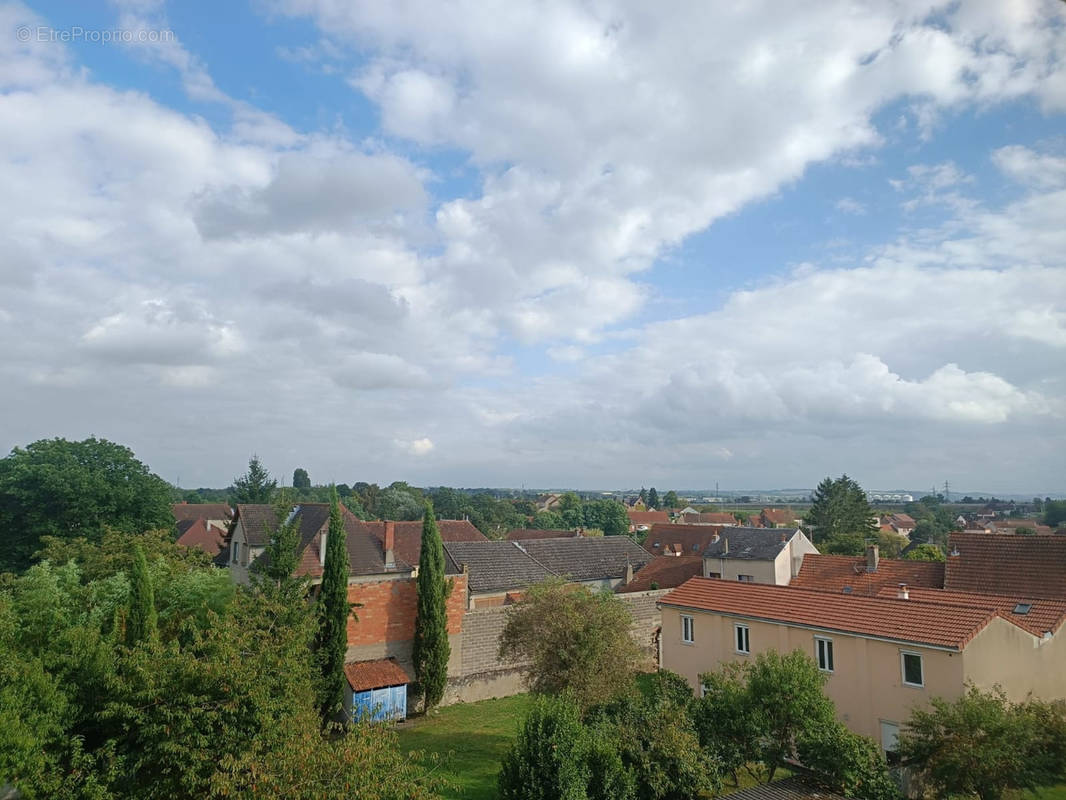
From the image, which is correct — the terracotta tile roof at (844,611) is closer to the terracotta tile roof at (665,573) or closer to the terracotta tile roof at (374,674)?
the terracotta tile roof at (374,674)

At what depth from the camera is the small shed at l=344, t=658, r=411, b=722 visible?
2234cm

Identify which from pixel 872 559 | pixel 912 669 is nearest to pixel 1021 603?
pixel 912 669

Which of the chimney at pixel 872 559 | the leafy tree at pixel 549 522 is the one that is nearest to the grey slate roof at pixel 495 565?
the chimney at pixel 872 559

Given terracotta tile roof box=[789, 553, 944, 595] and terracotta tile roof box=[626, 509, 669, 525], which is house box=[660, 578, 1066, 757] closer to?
terracotta tile roof box=[789, 553, 944, 595]

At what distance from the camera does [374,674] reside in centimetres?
2320

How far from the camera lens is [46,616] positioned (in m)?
18.2

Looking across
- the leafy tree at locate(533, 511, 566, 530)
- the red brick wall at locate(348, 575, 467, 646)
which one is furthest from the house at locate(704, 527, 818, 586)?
the leafy tree at locate(533, 511, 566, 530)

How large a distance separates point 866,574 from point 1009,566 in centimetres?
701

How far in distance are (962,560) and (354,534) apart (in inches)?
1221

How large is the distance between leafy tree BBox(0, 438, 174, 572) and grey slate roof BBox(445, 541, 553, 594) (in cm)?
1781

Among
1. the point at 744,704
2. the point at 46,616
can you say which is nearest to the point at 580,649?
the point at 744,704

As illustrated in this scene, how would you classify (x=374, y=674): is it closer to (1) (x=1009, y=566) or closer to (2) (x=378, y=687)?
(2) (x=378, y=687)

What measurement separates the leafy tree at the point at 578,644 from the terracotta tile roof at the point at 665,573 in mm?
22788

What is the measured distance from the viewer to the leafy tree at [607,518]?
100250mm
